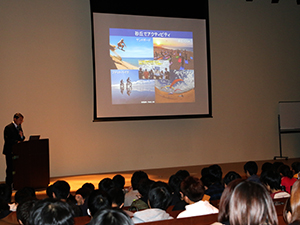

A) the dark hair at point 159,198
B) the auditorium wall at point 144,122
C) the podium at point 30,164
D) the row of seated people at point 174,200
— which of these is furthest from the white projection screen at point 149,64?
the dark hair at point 159,198

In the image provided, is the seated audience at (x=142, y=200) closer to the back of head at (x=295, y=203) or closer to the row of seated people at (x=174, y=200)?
the row of seated people at (x=174, y=200)

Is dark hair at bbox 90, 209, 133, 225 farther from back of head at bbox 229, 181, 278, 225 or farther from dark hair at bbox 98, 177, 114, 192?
dark hair at bbox 98, 177, 114, 192

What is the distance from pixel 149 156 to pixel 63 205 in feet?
17.7

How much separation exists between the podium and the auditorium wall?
1217 mm

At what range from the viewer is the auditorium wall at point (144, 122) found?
18.7ft

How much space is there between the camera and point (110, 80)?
19.5 ft

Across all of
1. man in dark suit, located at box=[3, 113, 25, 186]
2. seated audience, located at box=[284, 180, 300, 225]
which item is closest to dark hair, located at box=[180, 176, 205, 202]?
Result: seated audience, located at box=[284, 180, 300, 225]

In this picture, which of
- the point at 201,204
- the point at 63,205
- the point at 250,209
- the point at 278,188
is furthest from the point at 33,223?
the point at 278,188

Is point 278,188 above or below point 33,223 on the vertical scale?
below

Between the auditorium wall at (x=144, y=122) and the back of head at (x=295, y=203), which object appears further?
the auditorium wall at (x=144, y=122)

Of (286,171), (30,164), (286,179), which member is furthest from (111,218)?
(30,164)

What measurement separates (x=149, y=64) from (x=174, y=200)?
153 inches

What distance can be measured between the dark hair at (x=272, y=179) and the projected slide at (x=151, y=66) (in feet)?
12.5

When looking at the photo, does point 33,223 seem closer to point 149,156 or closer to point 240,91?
point 149,156
